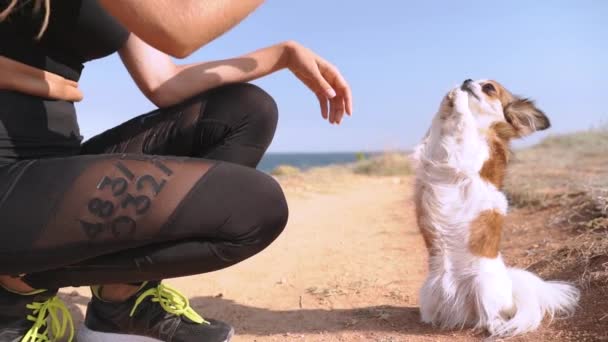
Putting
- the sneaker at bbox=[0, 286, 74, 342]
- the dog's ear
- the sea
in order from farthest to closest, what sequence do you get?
the sea < the dog's ear < the sneaker at bbox=[0, 286, 74, 342]

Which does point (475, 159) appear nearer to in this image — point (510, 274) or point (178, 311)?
point (510, 274)

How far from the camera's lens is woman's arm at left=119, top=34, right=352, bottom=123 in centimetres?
216

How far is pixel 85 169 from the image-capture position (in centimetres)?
152

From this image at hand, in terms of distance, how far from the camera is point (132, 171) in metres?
1.58

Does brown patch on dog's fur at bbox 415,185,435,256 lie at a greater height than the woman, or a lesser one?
lesser

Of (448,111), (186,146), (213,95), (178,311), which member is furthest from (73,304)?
(448,111)

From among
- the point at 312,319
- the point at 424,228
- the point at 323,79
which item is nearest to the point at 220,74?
the point at 323,79

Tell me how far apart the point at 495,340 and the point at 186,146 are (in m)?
1.50

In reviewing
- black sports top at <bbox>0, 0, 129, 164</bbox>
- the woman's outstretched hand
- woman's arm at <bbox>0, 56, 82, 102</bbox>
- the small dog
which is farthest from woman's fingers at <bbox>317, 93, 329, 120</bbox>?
woman's arm at <bbox>0, 56, 82, 102</bbox>

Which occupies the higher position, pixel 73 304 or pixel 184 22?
pixel 184 22

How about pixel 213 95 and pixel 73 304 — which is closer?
pixel 213 95

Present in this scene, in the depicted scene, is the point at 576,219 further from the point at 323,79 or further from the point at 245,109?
the point at 245,109

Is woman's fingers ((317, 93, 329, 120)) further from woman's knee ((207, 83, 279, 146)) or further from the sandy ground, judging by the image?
the sandy ground

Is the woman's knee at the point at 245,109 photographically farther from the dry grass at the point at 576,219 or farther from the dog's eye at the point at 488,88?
the dry grass at the point at 576,219
